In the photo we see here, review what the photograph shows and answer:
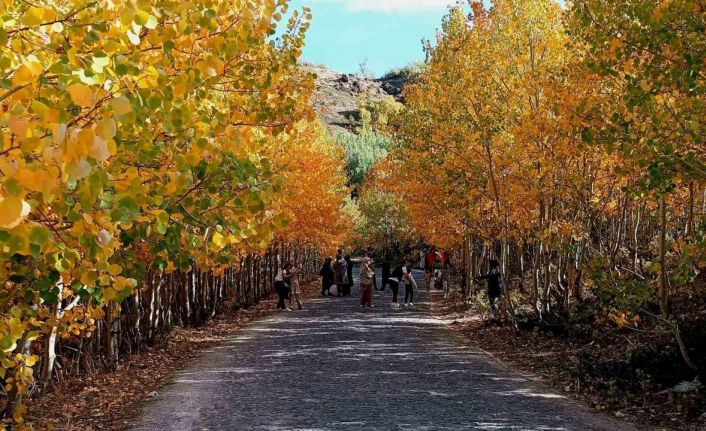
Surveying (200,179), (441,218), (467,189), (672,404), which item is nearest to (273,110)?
(200,179)

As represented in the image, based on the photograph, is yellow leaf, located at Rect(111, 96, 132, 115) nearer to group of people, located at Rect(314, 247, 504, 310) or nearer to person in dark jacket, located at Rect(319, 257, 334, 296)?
group of people, located at Rect(314, 247, 504, 310)

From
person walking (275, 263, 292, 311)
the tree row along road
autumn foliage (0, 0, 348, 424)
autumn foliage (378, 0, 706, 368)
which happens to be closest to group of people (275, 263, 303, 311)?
person walking (275, 263, 292, 311)

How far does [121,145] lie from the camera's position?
13.9ft

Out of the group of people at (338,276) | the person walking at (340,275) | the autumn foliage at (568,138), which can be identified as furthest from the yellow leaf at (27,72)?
Answer: the person walking at (340,275)

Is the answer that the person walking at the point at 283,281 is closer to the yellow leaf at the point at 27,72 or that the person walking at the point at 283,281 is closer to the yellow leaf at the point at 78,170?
the yellow leaf at the point at 27,72

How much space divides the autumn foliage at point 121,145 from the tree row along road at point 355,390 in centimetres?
244

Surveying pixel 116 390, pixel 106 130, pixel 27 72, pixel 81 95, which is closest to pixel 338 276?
pixel 116 390

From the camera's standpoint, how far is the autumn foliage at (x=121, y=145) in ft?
7.95

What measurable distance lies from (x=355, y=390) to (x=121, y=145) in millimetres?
7131

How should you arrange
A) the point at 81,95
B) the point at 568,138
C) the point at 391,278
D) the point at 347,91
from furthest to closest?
1. the point at 347,91
2. the point at 391,278
3. the point at 568,138
4. the point at 81,95

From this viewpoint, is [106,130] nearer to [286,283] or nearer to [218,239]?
[218,239]

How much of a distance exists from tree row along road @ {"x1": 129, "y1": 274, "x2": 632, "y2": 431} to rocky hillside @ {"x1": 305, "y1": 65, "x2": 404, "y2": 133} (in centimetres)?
14411

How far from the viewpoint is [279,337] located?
17.0 meters

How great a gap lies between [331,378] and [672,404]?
17.0ft
